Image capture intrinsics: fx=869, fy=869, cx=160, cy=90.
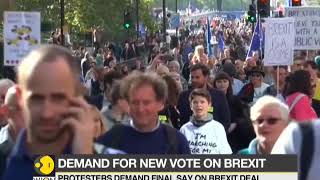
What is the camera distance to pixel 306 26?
15.0 meters

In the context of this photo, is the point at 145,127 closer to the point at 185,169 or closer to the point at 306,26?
the point at 185,169

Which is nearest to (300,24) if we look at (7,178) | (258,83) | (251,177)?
(258,83)

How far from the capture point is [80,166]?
3314 millimetres

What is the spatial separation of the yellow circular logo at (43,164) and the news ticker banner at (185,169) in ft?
0.57

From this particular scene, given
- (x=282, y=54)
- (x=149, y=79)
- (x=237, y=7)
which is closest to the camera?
(x=149, y=79)

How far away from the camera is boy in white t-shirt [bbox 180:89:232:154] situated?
6.82 meters

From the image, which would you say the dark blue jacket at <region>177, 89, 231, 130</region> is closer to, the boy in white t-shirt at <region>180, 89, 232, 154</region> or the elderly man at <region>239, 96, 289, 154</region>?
the boy in white t-shirt at <region>180, 89, 232, 154</region>

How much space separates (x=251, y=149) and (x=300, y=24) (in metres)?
10.1

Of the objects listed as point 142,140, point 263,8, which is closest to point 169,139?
point 142,140

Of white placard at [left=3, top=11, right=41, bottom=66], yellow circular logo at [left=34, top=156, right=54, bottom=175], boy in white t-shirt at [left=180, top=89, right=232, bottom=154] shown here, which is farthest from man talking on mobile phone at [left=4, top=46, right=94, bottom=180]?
white placard at [left=3, top=11, right=41, bottom=66]

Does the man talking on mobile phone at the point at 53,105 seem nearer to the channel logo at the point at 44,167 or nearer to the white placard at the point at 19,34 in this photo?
the channel logo at the point at 44,167

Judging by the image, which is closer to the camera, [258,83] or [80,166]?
[80,166]

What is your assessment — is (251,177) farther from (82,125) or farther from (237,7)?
(237,7)

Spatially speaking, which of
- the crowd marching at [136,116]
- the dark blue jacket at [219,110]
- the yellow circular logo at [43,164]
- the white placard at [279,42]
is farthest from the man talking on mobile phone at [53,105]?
the white placard at [279,42]
